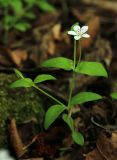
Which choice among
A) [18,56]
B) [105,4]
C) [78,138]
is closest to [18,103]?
[78,138]

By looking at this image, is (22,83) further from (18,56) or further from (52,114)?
(18,56)

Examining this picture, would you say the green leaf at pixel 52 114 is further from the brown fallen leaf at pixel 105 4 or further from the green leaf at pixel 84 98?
the brown fallen leaf at pixel 105 4

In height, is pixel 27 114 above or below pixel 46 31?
below

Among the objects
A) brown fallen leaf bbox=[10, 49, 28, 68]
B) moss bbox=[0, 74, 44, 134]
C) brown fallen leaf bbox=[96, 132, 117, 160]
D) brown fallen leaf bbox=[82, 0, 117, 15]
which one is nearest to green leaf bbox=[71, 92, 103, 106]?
brown fallen leaf bbox=[96, 132, 117, 160]

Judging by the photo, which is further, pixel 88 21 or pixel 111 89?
pixel 88 21

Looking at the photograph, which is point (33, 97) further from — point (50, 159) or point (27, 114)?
point (50, 159)

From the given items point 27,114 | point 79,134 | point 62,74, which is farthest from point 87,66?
point 62,74
